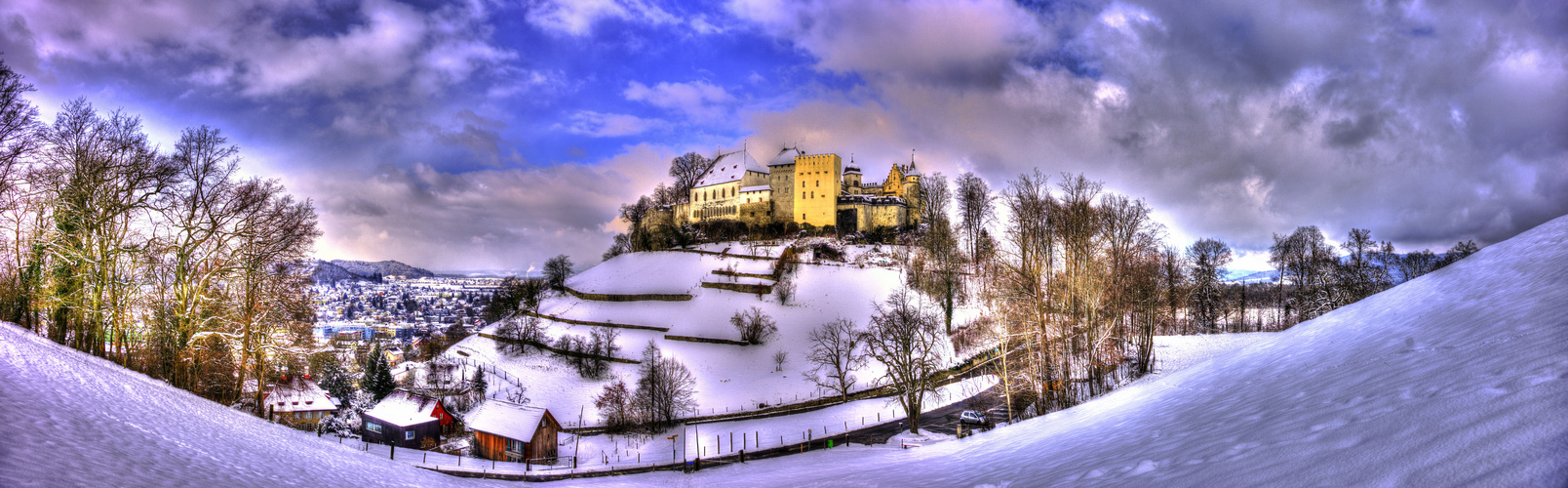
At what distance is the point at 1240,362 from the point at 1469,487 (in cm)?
526

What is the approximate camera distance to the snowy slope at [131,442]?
4930mm

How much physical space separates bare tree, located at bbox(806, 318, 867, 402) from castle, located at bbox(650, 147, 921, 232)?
27.4m

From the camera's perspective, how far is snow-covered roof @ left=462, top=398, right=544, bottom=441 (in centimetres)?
2539

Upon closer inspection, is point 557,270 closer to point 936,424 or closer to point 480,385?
point 480,385

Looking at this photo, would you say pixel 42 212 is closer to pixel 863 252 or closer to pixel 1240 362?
pixel 1240 362

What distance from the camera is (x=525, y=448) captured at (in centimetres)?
2522

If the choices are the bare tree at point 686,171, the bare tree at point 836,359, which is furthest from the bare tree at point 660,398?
the bare tree at point 686,171

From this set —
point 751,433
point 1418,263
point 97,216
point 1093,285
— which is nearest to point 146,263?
point 97,216

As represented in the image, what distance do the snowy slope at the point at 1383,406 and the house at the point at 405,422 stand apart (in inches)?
1300

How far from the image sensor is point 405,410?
30141 mm

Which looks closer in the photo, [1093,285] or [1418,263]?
[1093,285]

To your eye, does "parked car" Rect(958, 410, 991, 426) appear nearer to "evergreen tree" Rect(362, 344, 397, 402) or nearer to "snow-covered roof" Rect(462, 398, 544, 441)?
"snow-covered roof" Rect(462, 398, 544, 441)

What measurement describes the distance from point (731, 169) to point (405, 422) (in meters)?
49.8

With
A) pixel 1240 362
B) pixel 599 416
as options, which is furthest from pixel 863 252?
pixel 1240 362
